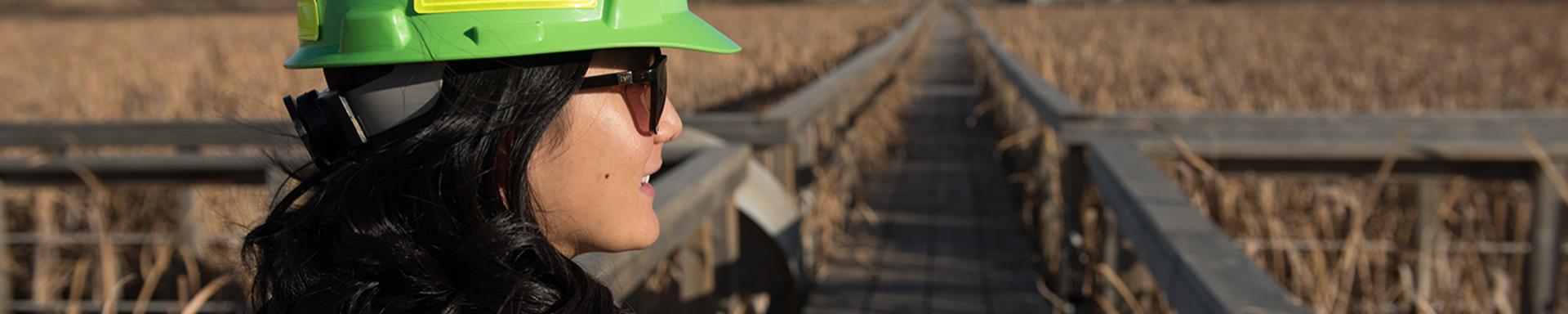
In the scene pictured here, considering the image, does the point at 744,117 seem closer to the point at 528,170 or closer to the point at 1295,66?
the point at 528,170

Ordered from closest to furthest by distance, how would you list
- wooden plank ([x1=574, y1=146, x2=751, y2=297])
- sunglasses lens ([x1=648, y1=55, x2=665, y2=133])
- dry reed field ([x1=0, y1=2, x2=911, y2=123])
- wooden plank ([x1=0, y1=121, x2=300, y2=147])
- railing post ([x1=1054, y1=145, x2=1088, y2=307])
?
sunglasses lens ([x1=648, y1=55, x2=665, y2=133])
wooden plank ([x1=574, y1=146, x2=751, y2=297])
railing post ([x1=1054, y1=145, x2=1088, y2=307])
wooden plank ([x1=0, y1=121, x2=300, y2=147])
dry reed field ([x1=0, y1=2, x2=911, y2=123])

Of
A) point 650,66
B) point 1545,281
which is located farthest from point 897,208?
point 650,66

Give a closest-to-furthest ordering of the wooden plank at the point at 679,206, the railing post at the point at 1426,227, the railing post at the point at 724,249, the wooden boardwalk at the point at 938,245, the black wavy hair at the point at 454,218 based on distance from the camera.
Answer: the black wavy hair at the point at 454,218 → the wooden plank at the point at 679,206 → the railing post at the point at 724,249 → the railing post at the point at 1426,227 → the wooden boardwalk at the point at 938,245

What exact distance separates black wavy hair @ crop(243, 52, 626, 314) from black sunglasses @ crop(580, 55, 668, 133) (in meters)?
0.02

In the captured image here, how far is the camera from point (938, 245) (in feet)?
17.0

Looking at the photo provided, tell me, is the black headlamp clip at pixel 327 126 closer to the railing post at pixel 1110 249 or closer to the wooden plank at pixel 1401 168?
the railing post at pixel 1110 249

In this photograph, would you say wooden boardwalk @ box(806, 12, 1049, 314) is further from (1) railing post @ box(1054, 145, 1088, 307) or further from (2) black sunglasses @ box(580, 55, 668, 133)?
(2) black sunglasses @ box(580, 55, 668, 133)

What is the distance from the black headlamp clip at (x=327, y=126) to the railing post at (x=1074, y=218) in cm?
287

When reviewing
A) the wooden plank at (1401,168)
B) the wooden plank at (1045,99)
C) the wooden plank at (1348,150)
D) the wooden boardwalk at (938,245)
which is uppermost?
the wooden plank at (1045,99)

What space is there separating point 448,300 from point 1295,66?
24.8ft

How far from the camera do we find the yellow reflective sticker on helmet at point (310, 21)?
44.4 inches

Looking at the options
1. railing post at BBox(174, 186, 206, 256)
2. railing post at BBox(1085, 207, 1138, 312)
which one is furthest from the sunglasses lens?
railing post at BBox(174, 186, 206, 256)

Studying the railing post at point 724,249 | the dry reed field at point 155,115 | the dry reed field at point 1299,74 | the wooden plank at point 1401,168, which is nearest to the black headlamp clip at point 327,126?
the dry reed field at point 155,115

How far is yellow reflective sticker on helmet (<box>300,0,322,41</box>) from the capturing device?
1.13 metres
